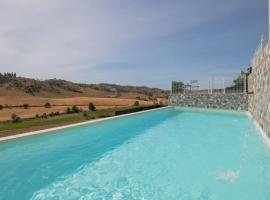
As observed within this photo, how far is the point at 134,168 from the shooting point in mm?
4898

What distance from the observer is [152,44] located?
16.2m

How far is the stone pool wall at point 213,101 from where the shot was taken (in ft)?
51.2

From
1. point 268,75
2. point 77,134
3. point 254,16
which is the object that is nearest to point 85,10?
point 77,134

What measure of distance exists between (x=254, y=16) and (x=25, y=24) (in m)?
11.3

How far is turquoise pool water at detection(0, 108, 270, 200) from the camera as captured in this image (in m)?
3.68

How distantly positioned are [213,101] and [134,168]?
1407 cm

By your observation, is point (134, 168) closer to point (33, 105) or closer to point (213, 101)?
point (213, 101)

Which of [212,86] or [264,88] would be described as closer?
[264,88]

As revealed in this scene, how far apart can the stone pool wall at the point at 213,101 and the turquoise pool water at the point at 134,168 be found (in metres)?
8.59

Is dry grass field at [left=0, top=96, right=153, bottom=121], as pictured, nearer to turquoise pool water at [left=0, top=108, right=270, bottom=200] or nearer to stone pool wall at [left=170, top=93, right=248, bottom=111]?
stone pool wall at [left=170, top=93, right=248, bottom=111]

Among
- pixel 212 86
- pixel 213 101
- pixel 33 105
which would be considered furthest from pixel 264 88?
pixel 33 105

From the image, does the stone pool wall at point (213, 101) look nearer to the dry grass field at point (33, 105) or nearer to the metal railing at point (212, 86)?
the metal railing at point (212, 86)

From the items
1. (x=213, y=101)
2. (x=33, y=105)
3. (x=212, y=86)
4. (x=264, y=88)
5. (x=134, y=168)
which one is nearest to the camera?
(x=134, y=168)

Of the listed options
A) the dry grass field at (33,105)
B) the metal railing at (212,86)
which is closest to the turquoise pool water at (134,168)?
the dry grass field at (33,105)
